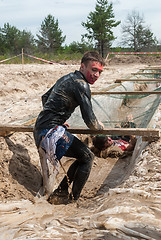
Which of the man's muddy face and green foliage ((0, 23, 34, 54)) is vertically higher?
green foliage ((0, 23, 34, 54))

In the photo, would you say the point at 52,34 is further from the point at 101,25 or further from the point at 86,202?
the point at 86,202

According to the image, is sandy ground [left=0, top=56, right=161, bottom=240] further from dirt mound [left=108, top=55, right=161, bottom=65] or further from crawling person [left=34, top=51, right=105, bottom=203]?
dirt mound [left=108, top=55, right=161, bottom=65]

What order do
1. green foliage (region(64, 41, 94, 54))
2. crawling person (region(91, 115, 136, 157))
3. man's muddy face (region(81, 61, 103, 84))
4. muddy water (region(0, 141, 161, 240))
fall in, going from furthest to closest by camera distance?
green foliage (region(64, 41, 94, 54)) < crawling person (region(91, 115, 136, 157)) < man's muddy face (region(81, 61, 103, 84)) < muddy water (region(0, 141, 161, 240))

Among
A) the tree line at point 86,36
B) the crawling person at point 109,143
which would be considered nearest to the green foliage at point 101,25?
the tree line at point 86,36

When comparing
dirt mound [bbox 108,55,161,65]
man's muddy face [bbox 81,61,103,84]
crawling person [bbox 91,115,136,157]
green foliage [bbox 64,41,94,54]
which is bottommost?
crawling person [bbox 91,115,136,157]

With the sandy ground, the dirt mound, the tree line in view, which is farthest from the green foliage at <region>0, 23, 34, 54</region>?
the sandy ground

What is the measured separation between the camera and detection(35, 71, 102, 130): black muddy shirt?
2.69 meters

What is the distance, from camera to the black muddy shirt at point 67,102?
2693 millimetres

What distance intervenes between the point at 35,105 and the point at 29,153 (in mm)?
2866

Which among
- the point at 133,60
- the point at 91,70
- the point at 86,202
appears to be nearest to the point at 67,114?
the point at 91,70

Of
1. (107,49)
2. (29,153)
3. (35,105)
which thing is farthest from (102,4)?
(29,153)

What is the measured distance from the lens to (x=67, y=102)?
9.12 feet

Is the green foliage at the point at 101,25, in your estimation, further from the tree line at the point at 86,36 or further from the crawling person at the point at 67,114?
the crawling person at the point at 67,114

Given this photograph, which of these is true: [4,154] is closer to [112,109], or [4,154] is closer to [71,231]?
[71,231]
